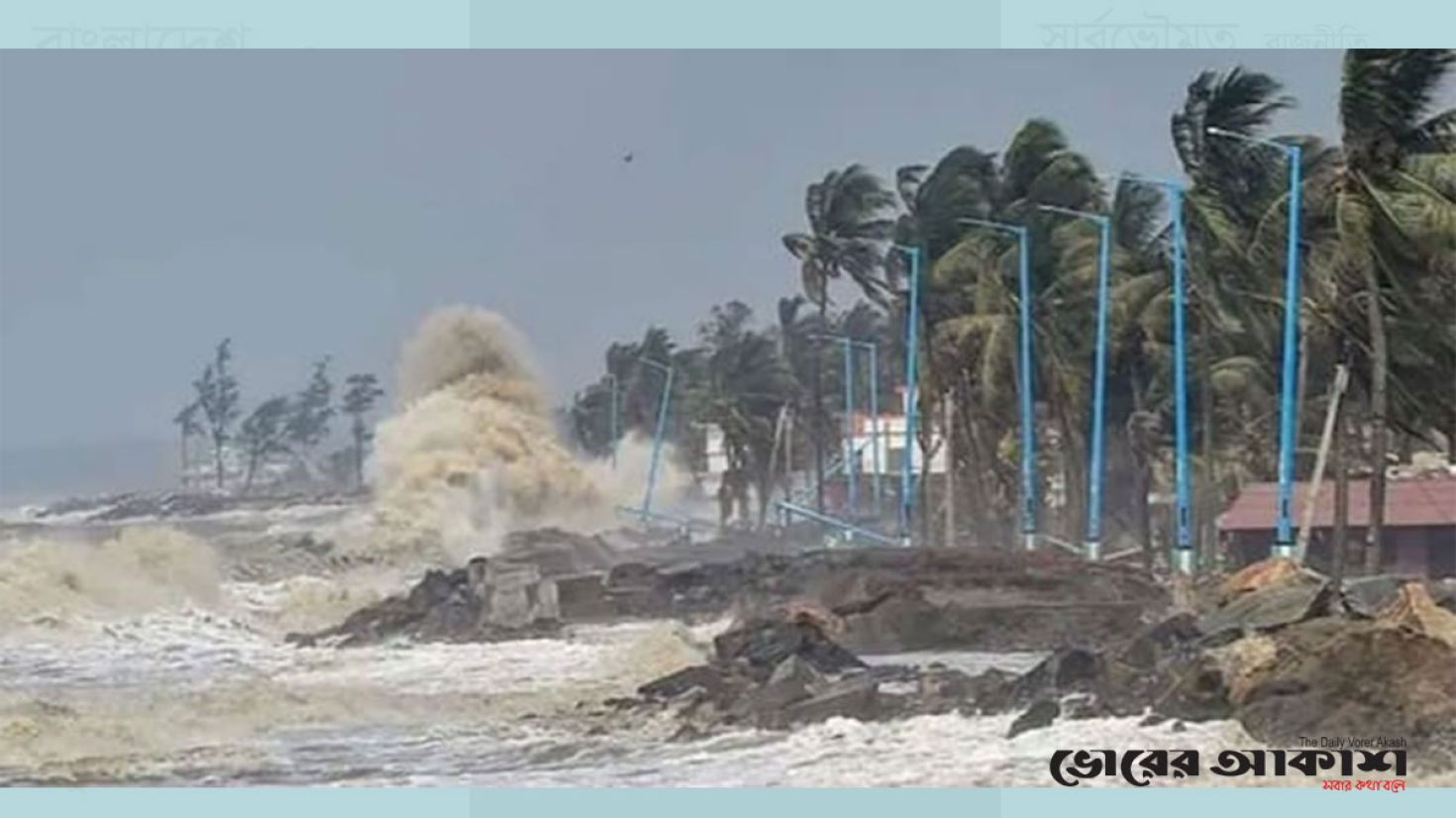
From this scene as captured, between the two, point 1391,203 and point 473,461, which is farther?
point 473,461

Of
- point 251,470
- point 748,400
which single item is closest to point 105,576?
point 251,470

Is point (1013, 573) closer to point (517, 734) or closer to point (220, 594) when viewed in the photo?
point (517, 734)

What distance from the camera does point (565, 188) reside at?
9062mm

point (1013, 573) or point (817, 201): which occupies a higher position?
point (817, 201)

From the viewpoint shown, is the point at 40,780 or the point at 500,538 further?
the point at 500,538

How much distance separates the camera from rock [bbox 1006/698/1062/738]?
848 centimetres

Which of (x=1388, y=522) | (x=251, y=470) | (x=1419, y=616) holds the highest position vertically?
(x=251, y=470)

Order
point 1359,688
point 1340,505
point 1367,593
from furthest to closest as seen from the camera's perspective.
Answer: point 1340,505, point 1367,593, point 1359,688

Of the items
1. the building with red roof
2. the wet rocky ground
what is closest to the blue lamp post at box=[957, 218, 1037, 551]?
the wet rocky ground

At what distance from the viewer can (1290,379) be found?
907 centimetres

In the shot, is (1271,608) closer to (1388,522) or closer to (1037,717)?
(1388,522)

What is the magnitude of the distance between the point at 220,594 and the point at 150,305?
39.0 inches

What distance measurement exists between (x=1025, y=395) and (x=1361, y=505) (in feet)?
3.85

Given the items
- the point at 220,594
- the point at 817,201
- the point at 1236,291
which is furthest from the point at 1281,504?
the point at 220,594
